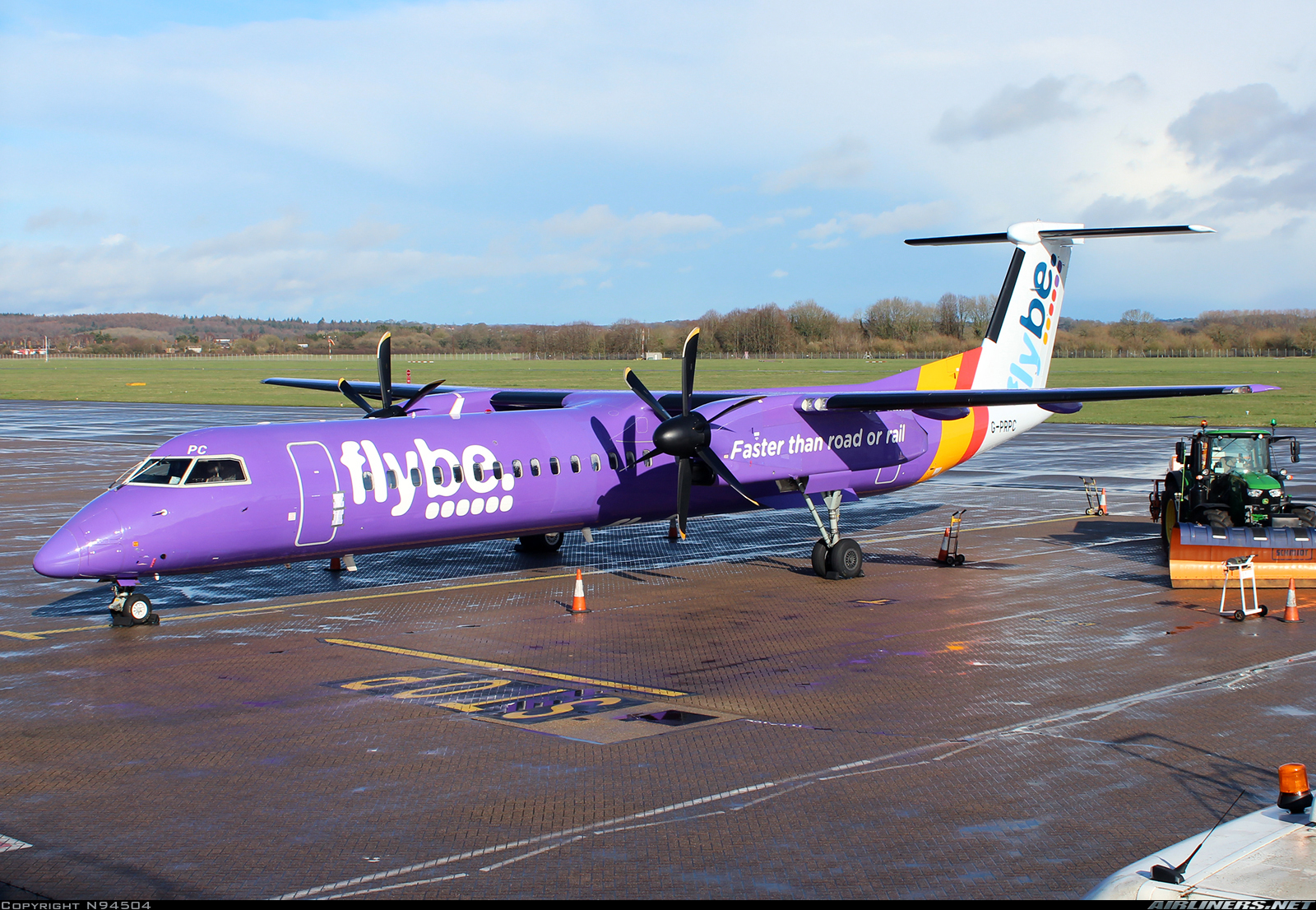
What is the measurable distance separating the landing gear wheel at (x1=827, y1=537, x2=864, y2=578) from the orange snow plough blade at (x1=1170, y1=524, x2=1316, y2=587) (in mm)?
5350

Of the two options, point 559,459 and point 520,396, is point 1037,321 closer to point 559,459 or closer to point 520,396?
point 520,396

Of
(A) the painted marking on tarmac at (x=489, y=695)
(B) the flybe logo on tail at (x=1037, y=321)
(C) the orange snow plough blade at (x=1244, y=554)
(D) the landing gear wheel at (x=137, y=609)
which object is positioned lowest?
(A) the painted marking on tarmac at (x=489, y=695)

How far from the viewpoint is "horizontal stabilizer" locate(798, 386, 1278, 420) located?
1995cm

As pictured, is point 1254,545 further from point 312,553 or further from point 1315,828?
point 312,553

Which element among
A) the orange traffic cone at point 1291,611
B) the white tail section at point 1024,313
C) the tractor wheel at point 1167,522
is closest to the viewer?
the orange traffic cone at point 1291,611

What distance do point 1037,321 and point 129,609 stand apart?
65.1ft

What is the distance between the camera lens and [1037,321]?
86.6 ft

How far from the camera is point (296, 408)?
68250mm

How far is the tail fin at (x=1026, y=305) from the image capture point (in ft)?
84.0

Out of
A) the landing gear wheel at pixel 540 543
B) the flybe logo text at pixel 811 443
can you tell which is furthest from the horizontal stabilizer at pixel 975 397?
the landing gear wheel at pixel 540 543

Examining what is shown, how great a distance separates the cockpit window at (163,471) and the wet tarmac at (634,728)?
2.26 meters

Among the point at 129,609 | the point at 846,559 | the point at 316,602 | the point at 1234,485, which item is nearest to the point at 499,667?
the point at 316,602

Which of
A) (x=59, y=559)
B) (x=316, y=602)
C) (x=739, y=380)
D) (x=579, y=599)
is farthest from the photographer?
(x=739, y=380)

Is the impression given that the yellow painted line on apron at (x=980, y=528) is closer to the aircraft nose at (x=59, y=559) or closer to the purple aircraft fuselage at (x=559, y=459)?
the purple aircraft fuselage at (x=559, y=459)
